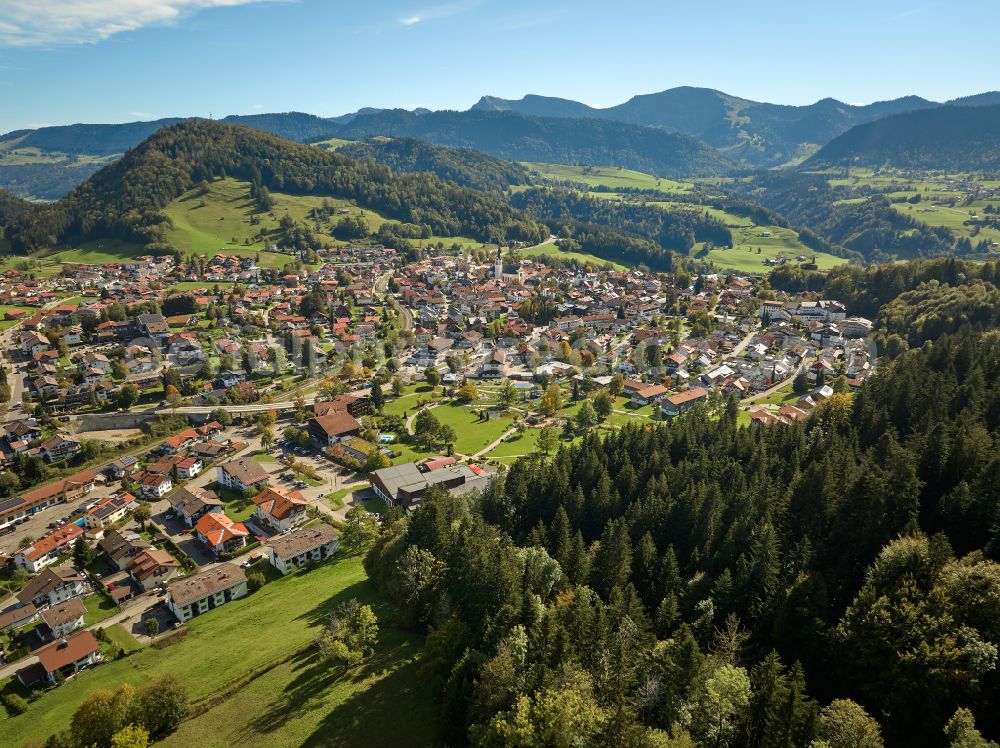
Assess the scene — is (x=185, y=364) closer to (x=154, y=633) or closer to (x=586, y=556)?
(x=154, y=633)

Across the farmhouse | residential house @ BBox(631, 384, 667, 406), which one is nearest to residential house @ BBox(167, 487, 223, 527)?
the farmhouse

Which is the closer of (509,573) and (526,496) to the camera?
(509,573)

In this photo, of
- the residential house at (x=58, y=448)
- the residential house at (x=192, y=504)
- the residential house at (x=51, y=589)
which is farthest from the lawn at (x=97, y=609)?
the residential house at (x=58, y=448)

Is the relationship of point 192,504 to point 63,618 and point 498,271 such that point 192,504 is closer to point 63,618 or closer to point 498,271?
point 63,618

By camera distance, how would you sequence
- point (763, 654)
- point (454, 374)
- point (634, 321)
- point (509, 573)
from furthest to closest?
1. point (634, 321)
2. point (454, 374)
3. point (509, 573)
4. point (763, 654)

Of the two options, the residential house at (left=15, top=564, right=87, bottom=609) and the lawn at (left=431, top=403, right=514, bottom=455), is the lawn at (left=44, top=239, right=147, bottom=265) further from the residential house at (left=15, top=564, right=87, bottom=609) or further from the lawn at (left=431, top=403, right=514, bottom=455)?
the residential house at (left=15, top=564, right=87, bottom=609)

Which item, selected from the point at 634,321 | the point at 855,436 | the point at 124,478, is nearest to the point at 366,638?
the point at 855,436
